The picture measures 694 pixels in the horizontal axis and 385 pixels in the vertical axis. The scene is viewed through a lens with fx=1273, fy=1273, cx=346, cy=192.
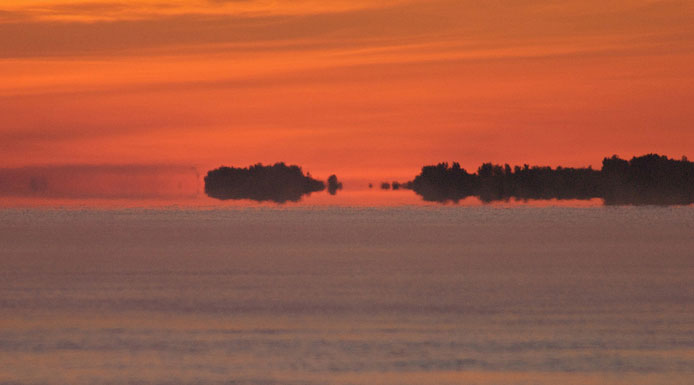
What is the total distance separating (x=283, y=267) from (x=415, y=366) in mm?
28973

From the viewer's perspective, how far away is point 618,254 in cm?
6034

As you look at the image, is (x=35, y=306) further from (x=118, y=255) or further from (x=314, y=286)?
(x=118, y=255)

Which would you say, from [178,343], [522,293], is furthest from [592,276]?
[178,343]

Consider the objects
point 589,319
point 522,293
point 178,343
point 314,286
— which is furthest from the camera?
point 314,286

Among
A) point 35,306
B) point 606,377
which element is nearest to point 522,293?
point 35,306

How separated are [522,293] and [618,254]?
26653 millimetres

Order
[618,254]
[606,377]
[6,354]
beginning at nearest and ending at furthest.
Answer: [606,377], [6,354], [618,254]

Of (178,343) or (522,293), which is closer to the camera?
(178,343)

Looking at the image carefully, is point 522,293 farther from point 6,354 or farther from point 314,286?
point 6,354

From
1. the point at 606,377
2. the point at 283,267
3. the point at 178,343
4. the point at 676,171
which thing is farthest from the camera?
the point at 676,171

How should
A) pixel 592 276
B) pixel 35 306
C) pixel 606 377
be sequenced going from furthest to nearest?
1. pixel 592 276
2. pixel 35 306
3. pixel 606 377

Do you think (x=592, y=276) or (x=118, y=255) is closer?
(x=592, y=276)

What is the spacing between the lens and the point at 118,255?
200ft

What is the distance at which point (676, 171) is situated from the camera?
192 meters
